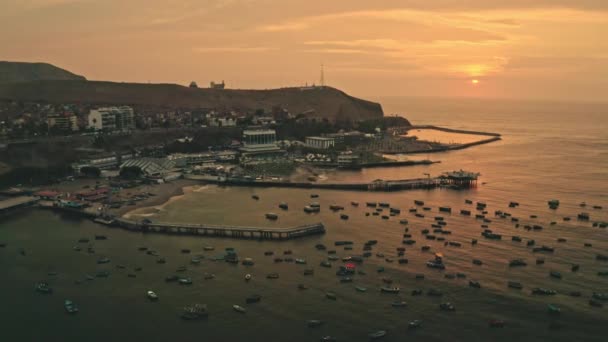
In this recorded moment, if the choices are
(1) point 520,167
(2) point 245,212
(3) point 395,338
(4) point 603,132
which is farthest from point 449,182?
(4) point 603,132

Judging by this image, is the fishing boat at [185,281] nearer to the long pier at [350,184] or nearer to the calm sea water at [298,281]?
the calm sea water at [298,281]

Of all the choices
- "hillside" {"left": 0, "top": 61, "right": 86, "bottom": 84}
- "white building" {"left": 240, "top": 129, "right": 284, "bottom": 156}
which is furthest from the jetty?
"hillside" {"left": 0, "top": 61, "right": 86, "bottom": 84}

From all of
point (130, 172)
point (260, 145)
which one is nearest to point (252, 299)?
point (130, 172)

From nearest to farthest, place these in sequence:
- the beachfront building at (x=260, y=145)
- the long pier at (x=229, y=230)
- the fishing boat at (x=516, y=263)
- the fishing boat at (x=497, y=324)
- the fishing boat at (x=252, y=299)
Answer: the fishing boat at (x=497, y=324) → the fishing boat at (x=252, y=299) → the fishing boat at (x=516, y=263) → the long pier at (x=229, y=230) → the beachfront building at (x=260, y=145)

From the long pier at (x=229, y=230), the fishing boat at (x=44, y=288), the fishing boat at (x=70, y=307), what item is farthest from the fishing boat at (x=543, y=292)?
the fishing boat at (x=44, y=288)

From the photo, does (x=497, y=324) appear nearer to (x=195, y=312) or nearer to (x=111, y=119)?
(x=195, y=312)

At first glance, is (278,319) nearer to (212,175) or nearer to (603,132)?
(212,175)
